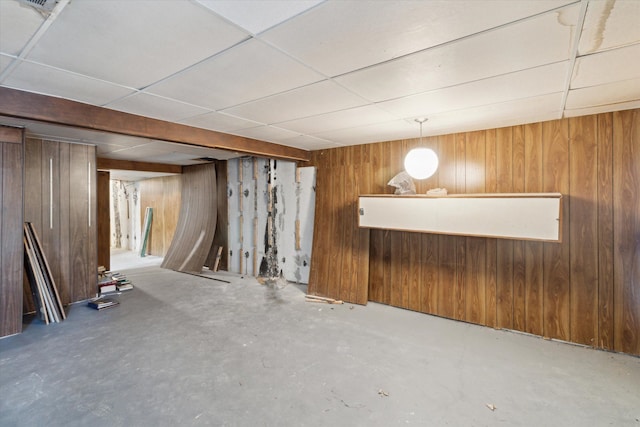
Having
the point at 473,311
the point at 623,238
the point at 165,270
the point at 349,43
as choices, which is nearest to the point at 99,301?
the point at 165,270

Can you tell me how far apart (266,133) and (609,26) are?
296 centimetres

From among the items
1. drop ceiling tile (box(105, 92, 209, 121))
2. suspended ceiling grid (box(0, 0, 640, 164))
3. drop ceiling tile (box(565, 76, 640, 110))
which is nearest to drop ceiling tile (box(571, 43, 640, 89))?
suspended ceiling grid (box(0, 0, 640, 164))

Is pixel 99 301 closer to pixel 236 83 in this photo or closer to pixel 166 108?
pixel 166 108

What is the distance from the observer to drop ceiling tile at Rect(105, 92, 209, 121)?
7.80ft

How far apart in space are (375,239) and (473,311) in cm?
144

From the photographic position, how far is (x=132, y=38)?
1.49 m

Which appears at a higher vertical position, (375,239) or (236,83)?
(236,83)

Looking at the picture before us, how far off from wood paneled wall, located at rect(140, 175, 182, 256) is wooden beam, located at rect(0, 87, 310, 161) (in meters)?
4.36

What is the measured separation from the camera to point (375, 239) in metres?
4.11

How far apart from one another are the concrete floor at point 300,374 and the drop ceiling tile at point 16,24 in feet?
7.26

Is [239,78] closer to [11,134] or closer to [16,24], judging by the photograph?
[16,24]

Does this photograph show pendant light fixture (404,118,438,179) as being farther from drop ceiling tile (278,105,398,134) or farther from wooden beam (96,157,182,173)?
wooden beam (96,157,182,173)

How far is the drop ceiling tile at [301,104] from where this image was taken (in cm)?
221

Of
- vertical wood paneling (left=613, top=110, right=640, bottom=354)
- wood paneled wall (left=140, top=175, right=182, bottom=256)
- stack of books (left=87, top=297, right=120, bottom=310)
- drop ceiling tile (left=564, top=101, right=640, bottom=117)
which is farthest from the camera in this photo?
wood paneled wall (left=140, top=175, right=182, bottom=256)
